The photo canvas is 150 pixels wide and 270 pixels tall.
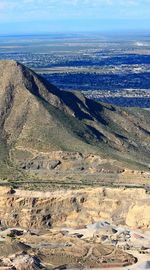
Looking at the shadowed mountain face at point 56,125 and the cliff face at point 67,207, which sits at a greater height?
the shadowed mountain face at point 56,125

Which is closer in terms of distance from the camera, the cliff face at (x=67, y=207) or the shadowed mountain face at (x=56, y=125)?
the cliff face at (x=67, y=207)

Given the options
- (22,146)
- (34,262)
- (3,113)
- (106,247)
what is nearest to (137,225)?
(106,247)

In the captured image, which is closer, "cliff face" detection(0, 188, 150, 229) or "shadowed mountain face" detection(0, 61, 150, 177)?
"cliff face" detection(0, 188, 150, 229)

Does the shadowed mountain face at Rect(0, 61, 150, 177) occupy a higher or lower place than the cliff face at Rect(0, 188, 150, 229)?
higher

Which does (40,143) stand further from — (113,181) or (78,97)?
(78,97)

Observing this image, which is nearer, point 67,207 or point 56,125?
point 67,207
